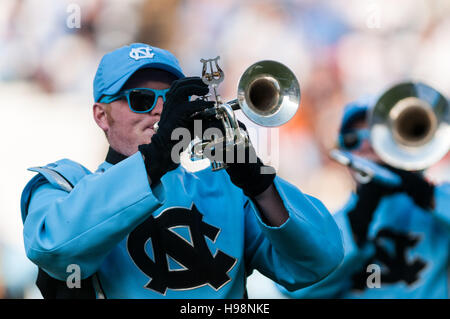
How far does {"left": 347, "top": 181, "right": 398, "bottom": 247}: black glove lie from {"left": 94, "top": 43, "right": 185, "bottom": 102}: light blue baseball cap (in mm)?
2009

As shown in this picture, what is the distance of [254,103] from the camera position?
241 cm

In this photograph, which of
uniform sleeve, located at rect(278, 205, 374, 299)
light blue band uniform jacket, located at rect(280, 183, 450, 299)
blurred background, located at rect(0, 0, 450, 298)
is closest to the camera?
light blue band uniform jacket, located at rect(280, 183, 450, 299)

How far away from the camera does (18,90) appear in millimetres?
6617

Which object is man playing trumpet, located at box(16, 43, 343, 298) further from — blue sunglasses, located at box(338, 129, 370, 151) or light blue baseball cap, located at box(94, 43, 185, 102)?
blue sunglasses, located at box(338, 129, 370, 151)

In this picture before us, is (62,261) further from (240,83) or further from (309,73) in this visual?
(309,73)

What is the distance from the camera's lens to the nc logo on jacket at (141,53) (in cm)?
259

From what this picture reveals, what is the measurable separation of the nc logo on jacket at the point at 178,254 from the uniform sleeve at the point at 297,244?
152 millimetres

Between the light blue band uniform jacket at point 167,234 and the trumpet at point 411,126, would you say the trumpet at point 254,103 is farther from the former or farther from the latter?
the trumpet at point 411,126

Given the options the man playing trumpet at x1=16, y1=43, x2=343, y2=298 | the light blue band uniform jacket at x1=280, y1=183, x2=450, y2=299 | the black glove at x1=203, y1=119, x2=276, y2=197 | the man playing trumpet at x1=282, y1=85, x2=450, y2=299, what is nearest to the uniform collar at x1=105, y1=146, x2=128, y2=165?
the man playing trumpet at x1=16, y1=43, x2=343, y2=298

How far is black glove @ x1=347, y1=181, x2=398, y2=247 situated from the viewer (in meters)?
4.23
